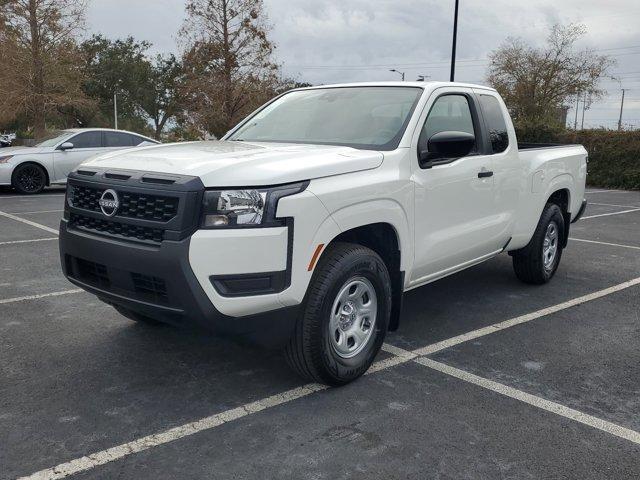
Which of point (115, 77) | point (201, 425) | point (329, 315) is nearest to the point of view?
point (201, 425)

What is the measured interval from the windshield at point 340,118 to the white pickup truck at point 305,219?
15 mm

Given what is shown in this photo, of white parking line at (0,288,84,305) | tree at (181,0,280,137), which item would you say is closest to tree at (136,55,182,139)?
tree at (181,0,280,137)

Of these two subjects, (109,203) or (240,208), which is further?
(109,203)

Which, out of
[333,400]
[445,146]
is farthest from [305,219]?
[445,146]

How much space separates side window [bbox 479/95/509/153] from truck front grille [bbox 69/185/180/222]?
9.91 feet

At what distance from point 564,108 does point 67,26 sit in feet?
84.0

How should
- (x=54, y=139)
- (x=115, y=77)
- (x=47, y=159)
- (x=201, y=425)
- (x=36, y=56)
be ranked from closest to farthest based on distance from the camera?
1. (x=201, y=425)
2. (x=47, y=159)
3. (x=54, y=139)
4. (x=36, y=56)
5. (x=115, y=77)

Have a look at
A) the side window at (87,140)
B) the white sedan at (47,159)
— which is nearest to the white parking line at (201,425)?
the white sedan at (47,159)

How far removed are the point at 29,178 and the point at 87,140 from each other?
60.1 inches

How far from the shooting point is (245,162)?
3.39 m

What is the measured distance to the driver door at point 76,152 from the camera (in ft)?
46.8

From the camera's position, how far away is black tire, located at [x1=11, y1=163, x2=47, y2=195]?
1397cm

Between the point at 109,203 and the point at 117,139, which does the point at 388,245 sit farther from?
the point at 117,139

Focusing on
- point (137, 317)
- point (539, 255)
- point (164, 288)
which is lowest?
point (137, 317)
